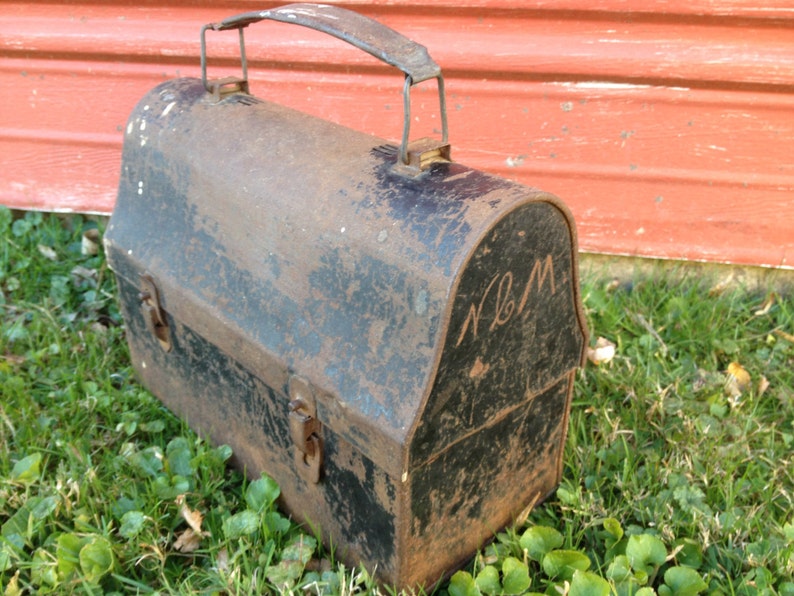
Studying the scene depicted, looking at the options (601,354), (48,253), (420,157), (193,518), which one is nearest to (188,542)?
(193,518)

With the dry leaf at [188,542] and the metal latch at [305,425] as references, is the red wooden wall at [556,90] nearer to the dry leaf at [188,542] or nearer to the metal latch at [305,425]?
the metal latch at [305,425]

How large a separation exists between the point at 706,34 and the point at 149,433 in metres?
2.32

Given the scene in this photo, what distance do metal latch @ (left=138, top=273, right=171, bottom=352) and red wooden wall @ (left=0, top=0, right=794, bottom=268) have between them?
3.88 ft

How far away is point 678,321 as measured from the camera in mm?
2713

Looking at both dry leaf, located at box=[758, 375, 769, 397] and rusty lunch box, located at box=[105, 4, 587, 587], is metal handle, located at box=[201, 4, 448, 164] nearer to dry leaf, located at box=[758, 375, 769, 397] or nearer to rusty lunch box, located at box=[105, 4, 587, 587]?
rusty lunch box, located at box=[105, 4, 587, 587]

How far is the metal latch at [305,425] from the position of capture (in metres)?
1.59

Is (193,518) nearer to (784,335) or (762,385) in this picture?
(762,385)

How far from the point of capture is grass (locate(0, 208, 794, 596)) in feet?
5.58

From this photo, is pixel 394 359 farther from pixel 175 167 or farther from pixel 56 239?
pixel 56 239

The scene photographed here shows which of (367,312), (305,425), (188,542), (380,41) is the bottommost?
(188,542)

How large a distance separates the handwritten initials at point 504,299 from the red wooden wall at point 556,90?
1361 mm

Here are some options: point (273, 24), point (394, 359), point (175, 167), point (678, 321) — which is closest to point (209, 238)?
point (175, 167)

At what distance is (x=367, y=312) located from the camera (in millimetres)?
1493

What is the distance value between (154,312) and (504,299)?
1.07 metres
